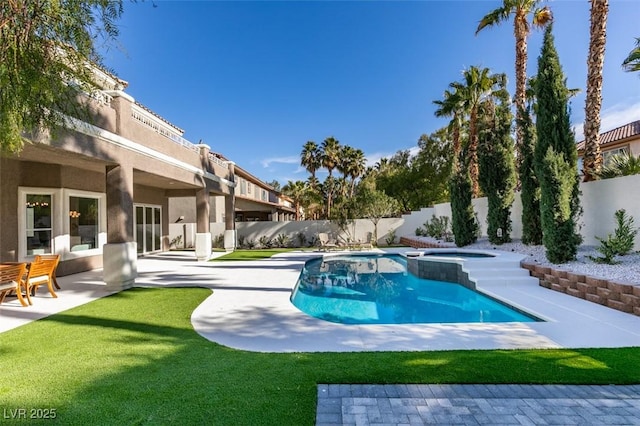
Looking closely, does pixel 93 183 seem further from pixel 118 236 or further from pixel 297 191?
pixel 297 191

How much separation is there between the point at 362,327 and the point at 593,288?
5357 mm

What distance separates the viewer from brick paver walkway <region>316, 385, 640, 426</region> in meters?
2.98

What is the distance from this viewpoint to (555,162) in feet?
30.3

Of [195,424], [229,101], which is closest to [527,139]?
[195,424]

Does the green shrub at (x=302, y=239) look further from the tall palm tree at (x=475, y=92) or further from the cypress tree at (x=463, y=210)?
the tall palm tree at (x=475, y=92)

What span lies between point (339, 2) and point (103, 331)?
15.8 meters

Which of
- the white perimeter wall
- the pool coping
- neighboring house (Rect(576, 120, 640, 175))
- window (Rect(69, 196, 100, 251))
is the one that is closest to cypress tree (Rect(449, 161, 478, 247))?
the white perimeter wall

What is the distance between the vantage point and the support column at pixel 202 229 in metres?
15.7

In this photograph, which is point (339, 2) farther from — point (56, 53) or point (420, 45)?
point (56, 53)

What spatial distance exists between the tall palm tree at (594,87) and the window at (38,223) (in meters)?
18.5

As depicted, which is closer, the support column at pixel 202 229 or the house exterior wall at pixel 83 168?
the house exterior wall at pixel 83 168

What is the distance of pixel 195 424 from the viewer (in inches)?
116

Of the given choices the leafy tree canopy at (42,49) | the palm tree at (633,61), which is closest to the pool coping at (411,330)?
the leafy tree canopy at (42,49)

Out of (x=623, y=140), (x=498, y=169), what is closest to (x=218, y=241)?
(x=498, y=169)
